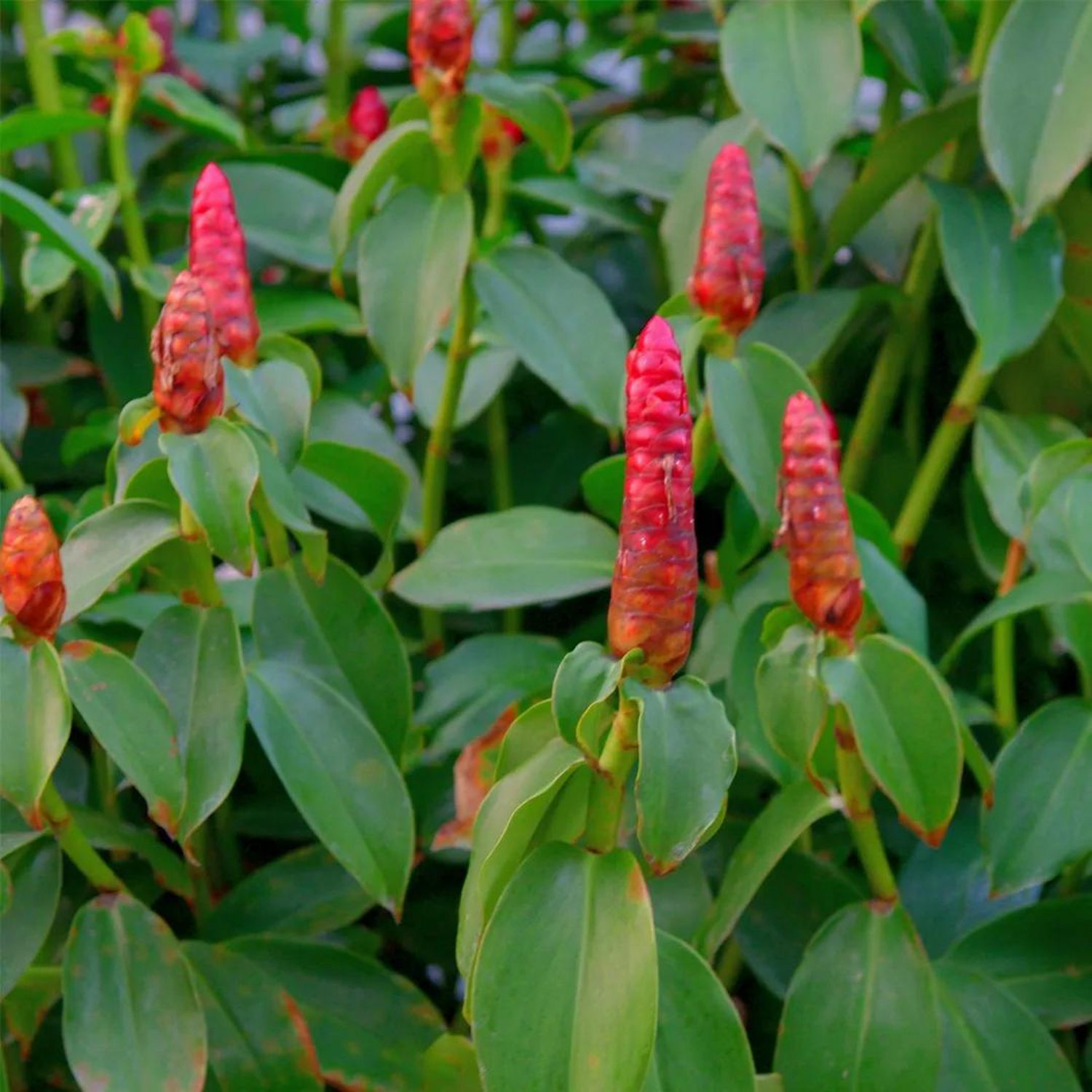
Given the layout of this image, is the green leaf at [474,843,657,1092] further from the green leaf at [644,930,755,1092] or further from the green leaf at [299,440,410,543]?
the green leaf at [299,440,410,543]

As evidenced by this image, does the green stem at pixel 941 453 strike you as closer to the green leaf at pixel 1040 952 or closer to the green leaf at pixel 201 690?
the green leaf at pixel 1040 952

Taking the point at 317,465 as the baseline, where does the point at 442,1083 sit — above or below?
below

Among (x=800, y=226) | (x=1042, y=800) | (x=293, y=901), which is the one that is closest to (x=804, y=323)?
(x=800, y=226)

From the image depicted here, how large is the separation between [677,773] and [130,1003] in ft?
0.80

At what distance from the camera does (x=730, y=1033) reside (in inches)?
18.1

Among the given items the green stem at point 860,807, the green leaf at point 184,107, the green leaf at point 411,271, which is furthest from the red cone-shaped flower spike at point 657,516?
the green leaf at point 184,107

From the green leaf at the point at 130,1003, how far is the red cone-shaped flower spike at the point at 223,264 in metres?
0.22

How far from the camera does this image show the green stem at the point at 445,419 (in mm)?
657

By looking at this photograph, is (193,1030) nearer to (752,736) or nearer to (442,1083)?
(442,1083)

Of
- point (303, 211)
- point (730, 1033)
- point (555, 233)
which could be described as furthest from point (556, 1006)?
point (555, 233)

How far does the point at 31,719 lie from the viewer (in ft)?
1.47

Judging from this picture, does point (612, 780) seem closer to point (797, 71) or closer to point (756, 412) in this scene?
point (756, 412)

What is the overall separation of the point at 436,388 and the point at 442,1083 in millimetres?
371

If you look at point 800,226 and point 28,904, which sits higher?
point 800,226
